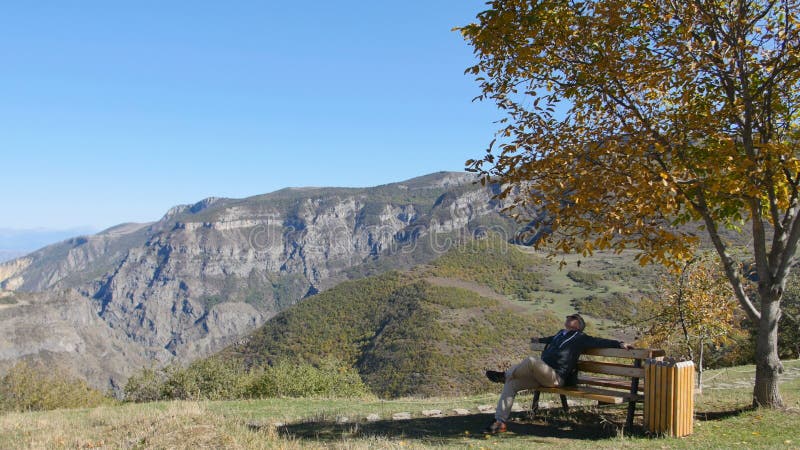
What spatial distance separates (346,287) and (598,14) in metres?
133

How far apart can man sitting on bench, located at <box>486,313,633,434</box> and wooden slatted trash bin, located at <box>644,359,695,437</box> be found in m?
0.70

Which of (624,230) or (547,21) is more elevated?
(547,21)

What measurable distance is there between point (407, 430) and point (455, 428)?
692 millimetres

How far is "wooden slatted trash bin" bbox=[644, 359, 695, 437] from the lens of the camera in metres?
7.59

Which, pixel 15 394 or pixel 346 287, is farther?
pixel 346 287

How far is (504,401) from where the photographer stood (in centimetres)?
847

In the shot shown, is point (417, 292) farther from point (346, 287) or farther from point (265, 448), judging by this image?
point (265, 448)

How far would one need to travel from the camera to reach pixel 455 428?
8984mm

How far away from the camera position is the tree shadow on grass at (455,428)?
8.28 m

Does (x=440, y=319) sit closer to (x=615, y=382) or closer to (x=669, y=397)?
(x=615, y=382)

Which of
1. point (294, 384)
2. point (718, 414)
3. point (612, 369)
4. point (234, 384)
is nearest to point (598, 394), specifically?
point (612, 369)

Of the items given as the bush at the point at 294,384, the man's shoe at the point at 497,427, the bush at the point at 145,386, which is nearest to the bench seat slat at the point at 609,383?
the man's shoe at the point at 497,427

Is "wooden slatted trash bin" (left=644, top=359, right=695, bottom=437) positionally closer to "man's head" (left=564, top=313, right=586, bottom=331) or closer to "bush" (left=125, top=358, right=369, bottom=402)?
"man's head" (left=564, top=313, right=586, bottom=331)

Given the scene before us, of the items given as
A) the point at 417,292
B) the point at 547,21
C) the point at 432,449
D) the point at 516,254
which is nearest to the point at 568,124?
the point at 547,21
